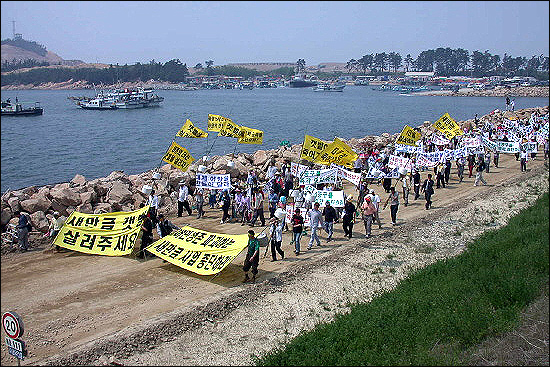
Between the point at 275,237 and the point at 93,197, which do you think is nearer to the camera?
the point at 275,237

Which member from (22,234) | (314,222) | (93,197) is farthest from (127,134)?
(314,222)

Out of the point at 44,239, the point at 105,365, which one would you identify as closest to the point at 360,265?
the point at 105,365

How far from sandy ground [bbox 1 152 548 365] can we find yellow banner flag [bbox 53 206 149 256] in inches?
13.7

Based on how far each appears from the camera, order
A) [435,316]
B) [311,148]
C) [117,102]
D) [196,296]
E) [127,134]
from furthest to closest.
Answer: [117,102] → [127,134] → [311,148] → [196,296] → [435,316]

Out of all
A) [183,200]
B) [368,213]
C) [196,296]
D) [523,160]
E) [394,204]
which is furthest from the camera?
[523,160]

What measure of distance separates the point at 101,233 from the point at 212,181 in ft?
21.6

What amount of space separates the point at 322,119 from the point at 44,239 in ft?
267

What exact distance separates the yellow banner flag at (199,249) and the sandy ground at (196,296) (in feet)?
1.16

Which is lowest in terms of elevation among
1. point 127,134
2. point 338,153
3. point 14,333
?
point 127,134

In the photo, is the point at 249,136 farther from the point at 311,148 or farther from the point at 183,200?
the point at 183,200

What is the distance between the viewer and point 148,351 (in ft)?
36.7

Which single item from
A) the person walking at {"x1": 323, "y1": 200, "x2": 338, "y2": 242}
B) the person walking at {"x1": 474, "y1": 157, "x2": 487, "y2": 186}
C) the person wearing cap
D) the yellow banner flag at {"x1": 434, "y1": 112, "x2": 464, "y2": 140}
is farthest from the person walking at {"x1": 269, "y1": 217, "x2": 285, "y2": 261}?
the yellow banner flag at {"x1": 434, "y1": 112, "x2": 464, "y2": 140}

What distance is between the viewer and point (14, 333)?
904 centimetres

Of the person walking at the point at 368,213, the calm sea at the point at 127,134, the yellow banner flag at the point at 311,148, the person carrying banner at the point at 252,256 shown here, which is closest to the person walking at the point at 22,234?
the person carrying banner at the point at 252,256
